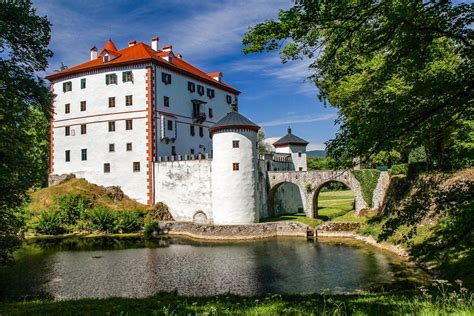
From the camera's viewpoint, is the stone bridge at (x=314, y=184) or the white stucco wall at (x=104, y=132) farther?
the white stucco wall at (x=104, y=132)

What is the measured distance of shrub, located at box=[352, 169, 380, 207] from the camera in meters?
32.3

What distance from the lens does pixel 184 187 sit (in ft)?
118

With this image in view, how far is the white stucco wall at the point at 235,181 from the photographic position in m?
32.5

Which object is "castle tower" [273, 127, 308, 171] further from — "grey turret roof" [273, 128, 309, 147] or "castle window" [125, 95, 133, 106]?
"castle window" [125, 95, 133, 106]

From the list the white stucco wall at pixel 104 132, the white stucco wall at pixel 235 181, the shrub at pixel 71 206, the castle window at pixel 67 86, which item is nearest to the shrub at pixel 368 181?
the white stucco wall at pixel 235 181

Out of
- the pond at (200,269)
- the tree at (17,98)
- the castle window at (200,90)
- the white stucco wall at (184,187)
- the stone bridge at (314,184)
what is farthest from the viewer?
the castle window at (200,90)

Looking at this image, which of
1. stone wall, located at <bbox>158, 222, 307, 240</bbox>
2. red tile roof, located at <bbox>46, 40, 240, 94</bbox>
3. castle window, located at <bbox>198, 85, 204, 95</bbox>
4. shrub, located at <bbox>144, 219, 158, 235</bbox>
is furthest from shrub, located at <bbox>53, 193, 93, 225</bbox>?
castle window, located at <bbox>198, 85, 204, 95</bbox>

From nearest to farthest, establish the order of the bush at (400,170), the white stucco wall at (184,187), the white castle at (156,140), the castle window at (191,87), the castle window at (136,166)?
the bush at (400,170) → the white castle at (156,140) → the white stucco wall at (184,187) → the castle window at (136,166) → the castle window at (191,87)

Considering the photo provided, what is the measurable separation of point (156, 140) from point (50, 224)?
12.2m

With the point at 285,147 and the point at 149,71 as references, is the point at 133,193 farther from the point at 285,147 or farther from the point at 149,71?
the point at 285,147

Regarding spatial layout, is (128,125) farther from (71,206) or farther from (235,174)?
(235,174)

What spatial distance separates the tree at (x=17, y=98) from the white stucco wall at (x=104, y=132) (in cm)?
2485

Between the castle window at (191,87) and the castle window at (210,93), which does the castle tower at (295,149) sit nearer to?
the castle window at (210,93)

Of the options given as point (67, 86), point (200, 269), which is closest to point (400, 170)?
point (200, 269)
